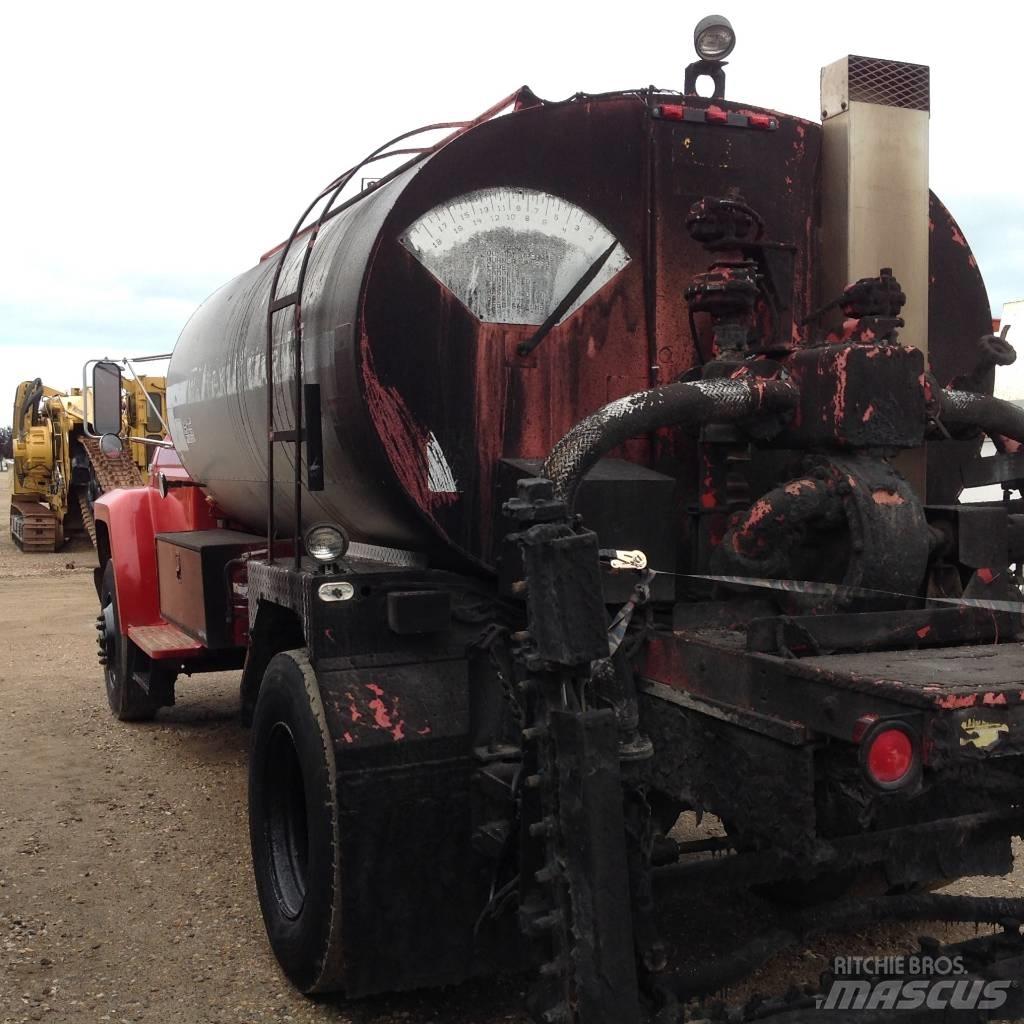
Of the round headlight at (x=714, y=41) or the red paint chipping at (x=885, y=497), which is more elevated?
the round headlight at (x=714, y=41)

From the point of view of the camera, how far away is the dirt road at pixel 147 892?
3783mm

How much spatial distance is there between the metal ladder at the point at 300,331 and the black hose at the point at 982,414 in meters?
1.58

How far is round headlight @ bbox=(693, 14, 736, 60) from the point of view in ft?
13.1

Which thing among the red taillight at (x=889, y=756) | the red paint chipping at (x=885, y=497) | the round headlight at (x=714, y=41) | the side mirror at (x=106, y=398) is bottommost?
the red taillight at (x=889, y=756)

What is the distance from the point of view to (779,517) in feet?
10.8

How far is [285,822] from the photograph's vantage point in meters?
4.13

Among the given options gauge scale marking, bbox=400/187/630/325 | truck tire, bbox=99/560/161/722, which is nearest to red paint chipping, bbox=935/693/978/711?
gauge scale marking, bbox=400/187/630/325

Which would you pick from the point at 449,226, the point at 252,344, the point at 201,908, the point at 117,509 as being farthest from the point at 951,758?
the point at 117,509

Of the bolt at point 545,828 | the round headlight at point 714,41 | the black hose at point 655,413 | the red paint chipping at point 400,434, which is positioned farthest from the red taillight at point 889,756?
the round headlight at point 714,41

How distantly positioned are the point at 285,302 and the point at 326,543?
3.40 feet

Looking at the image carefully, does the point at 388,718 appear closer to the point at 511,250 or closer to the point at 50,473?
the point at 511,250

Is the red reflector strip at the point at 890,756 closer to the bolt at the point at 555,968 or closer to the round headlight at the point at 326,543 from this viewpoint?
the bolt at the point at 555,968

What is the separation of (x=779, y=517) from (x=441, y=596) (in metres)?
1.00

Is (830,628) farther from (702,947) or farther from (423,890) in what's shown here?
Result: (702,947)
